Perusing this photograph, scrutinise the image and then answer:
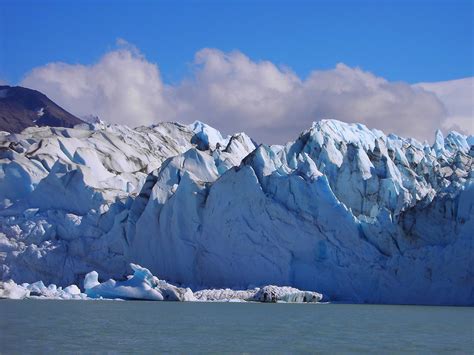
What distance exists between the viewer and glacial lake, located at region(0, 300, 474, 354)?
14898mm

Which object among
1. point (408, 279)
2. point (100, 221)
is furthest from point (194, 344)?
point (100, 221)

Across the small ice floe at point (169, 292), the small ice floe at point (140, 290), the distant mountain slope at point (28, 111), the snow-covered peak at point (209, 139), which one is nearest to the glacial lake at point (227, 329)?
the small ice floe at point (169, 292)

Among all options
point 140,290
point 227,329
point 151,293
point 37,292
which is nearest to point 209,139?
point 37,292

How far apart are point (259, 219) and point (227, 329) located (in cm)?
1329

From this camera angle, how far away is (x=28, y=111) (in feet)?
335

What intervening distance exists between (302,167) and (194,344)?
17611mm

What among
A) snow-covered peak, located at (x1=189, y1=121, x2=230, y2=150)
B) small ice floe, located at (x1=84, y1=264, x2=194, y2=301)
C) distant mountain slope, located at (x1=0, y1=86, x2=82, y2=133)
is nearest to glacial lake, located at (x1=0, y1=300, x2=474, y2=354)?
small ice floe, located at (x1=84, y1=264, x2=194, y2=301)

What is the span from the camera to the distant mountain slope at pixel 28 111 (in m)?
94.1

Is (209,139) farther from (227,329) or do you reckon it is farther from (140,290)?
(227,329)

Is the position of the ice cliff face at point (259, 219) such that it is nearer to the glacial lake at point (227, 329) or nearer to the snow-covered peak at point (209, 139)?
the glacial lake at point (227, 329)

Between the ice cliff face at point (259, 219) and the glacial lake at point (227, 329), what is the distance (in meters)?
3.44

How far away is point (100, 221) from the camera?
3559 cm

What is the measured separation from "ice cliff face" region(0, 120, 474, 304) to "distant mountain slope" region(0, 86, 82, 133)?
2040 inches

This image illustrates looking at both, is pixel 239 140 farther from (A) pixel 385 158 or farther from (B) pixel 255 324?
(B) pixel 255 324
